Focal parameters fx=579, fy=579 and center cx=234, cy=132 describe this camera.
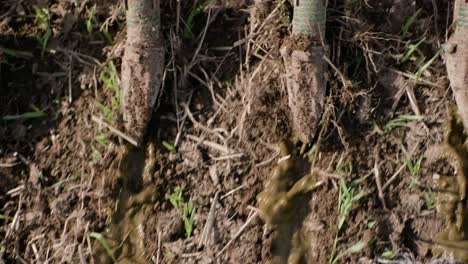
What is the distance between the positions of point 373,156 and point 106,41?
1234mm

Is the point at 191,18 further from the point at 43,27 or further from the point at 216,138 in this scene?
the point at 43,27

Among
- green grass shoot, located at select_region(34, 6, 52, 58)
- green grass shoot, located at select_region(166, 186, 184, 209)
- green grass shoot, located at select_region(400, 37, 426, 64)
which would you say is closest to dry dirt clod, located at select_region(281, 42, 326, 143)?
green grass shoot, located at select_region(400, 37, 426, 64)

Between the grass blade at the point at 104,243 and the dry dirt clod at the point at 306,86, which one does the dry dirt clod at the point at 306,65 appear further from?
the grass blade at the point at 104,243

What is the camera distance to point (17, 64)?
8.44 ft

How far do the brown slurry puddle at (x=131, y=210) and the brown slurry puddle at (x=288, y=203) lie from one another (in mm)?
491

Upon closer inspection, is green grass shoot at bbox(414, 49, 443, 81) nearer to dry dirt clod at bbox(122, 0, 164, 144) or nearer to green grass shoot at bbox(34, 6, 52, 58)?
dry dirt clod at bbox(122, 0, 164, 144)

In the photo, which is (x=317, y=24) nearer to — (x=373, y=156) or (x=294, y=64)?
(x=294, y=64)

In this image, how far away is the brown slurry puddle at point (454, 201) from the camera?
2.21 meters

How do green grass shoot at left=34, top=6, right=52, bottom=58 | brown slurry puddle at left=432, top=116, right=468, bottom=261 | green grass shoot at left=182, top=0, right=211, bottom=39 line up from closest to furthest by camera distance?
brown slurry puddle at left=432, top=116, right=468, bottom=261 < green grass shoot at left=182, top=0, right=211, bottom=39 < green grass shoot at left=34, top=6, right=52, bottom=58

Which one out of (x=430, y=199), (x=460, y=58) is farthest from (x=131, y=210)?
(x=460, y=58)

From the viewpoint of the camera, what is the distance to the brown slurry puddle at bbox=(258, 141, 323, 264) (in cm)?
230

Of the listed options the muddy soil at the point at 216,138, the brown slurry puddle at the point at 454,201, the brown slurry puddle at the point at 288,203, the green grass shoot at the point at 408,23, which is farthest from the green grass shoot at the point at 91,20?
the brown slurry puddle at the point at 454,201

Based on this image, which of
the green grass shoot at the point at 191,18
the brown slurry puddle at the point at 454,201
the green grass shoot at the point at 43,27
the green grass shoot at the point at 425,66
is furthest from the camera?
the green grass shoot at the point at 43,27

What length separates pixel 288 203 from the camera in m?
2.32
